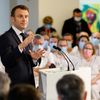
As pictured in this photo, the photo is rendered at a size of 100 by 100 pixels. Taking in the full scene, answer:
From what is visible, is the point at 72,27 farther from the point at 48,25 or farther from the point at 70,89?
the point at 70,89

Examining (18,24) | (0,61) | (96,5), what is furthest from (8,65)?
(96,5)

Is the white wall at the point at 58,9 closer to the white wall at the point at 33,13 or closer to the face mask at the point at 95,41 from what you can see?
A: the white wall at the point at 33,13

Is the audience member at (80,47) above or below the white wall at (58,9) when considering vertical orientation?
below

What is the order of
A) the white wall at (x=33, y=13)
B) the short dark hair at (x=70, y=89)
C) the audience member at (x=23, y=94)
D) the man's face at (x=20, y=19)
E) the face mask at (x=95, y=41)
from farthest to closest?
the white wall at (x=33, y=13)
the face mask at (x=95, y=41)
the man's face at (x=20, y=19)
the short dark hair at (x=70, y=89)
the audience member at (x=23, y=94)

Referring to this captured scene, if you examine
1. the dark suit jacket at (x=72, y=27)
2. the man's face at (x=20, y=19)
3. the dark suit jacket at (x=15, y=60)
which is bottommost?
the dark suit jacket at (x=72, y=27)

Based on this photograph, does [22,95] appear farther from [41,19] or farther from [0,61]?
[41,19]

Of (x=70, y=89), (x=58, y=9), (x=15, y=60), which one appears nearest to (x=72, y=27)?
(x=58, y=9)

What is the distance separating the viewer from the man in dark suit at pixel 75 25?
7.40 m

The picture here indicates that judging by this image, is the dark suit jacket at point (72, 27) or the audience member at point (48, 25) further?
the dark suit jacket at point (72, 27)

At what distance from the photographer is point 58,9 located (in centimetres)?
745

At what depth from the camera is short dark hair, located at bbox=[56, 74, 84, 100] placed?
4.88ft

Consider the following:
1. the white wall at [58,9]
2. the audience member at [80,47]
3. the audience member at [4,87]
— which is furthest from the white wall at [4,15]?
the audience member at [4,87]

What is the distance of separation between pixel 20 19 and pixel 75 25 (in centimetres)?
475

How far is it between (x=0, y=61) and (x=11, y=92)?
1431 mm
